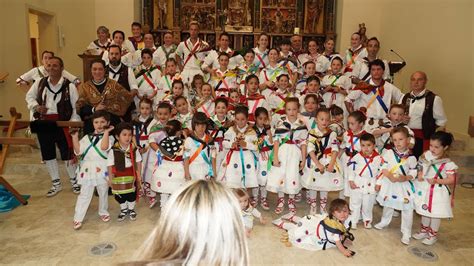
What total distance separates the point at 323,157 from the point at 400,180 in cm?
90

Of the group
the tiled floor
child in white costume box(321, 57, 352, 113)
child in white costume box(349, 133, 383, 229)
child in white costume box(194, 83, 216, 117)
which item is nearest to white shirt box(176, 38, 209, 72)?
child in white costume box(194, 83, 216, 117)

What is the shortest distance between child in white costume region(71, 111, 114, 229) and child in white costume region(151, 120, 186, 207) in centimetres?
58

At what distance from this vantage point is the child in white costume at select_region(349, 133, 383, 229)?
170 inches

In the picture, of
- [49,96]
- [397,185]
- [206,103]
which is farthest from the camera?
[206,103]

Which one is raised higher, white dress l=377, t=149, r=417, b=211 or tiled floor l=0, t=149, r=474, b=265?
white dress l=377, t=149, r=417, b=211

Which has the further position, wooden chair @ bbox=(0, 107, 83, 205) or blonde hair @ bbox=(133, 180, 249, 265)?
wooden chair @ bbox=(0, 107, 83, 205)

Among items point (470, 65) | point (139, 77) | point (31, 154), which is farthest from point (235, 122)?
point (470, 65)

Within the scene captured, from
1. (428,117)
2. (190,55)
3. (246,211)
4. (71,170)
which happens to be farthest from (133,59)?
(428,117)

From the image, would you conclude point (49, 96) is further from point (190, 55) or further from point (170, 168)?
point (190, 55)

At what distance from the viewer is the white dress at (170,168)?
4.53 metres

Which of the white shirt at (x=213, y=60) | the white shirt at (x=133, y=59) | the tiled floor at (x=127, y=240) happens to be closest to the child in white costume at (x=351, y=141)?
the tiled floor at (x=127, y=240)

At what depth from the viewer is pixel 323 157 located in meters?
4.62

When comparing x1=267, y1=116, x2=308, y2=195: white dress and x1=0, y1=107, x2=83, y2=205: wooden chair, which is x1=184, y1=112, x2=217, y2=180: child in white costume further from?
x1=0, y1=107, x2=83, y2=205: wooden chair

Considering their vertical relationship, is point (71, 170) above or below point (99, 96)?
below
